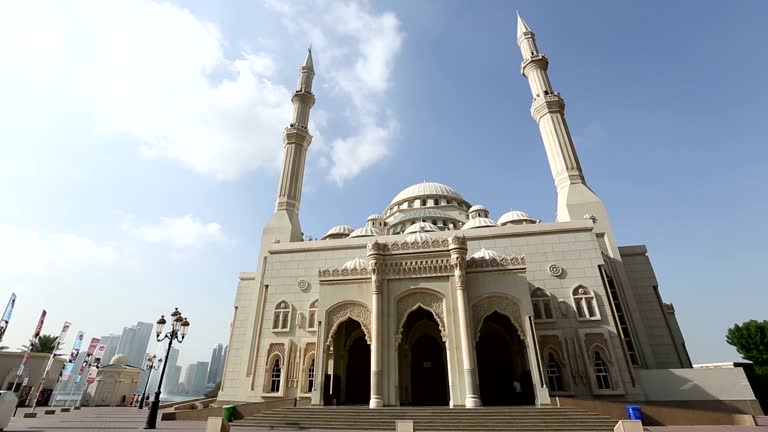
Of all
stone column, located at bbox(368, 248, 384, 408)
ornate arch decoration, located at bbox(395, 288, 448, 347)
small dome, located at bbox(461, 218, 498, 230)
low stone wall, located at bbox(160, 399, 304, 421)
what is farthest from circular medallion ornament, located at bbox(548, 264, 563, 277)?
low stone wall, located at bbox(160, 399, 304, 421)

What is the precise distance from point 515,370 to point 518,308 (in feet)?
14.6

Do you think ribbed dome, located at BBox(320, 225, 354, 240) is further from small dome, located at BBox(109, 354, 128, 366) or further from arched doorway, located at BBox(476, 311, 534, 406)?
small dome, located at BBox(109, 354, 128, 366)

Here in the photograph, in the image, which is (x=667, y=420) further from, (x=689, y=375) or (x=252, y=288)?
(x=252, y=288)

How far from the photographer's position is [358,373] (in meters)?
18.5

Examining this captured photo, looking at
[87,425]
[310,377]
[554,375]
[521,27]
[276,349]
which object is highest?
[521,27]

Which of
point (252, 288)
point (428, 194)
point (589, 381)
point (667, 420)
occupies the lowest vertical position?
point (667, 420)

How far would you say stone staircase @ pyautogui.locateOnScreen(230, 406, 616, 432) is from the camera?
444 inches

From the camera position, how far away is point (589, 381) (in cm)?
1587

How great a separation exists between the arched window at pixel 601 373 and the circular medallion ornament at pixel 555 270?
403 cm

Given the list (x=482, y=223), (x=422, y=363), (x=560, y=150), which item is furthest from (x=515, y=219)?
(x=422, y=363)

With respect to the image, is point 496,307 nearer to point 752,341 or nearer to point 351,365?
point 351,365

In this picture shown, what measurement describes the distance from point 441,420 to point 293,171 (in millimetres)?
21862

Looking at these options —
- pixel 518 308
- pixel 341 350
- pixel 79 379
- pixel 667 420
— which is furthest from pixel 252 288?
pixel 667 420

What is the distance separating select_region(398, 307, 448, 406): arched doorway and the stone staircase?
4.30 metres
